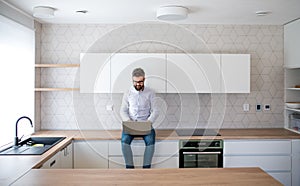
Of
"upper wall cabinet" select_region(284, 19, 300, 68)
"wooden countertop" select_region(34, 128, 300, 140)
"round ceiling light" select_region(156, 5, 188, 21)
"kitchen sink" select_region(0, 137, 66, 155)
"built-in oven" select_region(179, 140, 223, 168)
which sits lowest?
"built-in oven" select_region(179, 140, 223, 168)

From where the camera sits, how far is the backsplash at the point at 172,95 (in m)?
4.21

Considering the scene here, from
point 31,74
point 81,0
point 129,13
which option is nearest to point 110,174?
point 81,0

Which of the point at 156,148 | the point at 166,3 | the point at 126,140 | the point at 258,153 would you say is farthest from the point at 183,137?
the point at 166,3

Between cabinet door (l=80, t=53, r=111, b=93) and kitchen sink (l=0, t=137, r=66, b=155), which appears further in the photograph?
cabinet door (l=80, t=53, r=111, b=93)

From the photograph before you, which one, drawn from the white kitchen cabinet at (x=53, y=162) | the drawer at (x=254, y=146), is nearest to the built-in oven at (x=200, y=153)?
the drawer at (x=254, y=146)

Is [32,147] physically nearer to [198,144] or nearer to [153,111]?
[153,111]

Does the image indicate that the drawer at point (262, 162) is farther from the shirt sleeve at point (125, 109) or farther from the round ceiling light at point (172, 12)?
the round ceiling light at point (172, 12)

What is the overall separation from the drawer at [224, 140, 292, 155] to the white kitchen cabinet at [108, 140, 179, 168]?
630 mm

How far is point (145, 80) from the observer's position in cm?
382

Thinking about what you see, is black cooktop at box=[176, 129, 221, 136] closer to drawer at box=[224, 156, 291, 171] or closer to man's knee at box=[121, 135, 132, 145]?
drawer at box=[224, 156, 291, 171]

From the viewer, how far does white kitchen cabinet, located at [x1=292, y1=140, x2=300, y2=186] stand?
12.2ft

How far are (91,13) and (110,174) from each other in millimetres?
2164

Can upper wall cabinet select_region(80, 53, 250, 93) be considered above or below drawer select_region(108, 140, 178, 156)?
above

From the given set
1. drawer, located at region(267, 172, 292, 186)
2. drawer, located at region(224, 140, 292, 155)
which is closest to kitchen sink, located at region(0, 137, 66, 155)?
drawer, located at region(224, 140, 292, 155)
